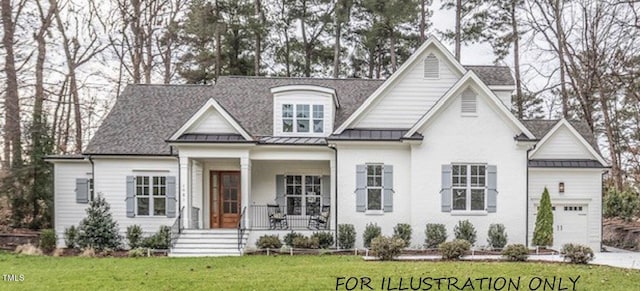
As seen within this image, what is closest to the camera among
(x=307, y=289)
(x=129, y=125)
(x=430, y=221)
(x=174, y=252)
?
(x=307, y=289)

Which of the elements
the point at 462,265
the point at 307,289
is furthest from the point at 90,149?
the point at 462,265

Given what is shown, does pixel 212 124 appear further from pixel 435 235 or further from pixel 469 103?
pixel 469 103

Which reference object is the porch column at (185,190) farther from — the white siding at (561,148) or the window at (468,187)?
the white siding at (561,148)

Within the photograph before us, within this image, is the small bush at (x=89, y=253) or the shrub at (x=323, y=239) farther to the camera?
the shrub at (x=323, y=239)

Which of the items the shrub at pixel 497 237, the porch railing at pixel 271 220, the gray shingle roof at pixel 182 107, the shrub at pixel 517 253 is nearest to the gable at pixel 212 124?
the gray shingle roof at pixel 182 107

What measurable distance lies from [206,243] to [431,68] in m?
9.41

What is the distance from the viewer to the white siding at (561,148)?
1823cm

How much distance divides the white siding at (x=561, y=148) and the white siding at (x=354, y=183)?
501 cm

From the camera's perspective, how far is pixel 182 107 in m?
20.5

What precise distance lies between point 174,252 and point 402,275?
7768mm

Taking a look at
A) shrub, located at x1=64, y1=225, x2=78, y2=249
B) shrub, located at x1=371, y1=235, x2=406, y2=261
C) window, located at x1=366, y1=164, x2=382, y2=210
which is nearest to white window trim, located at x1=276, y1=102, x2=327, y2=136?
window, located at x1=366, y1=164, x2=382, y2=210

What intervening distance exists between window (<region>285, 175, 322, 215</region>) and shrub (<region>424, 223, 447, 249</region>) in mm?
4150

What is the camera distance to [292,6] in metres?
30.8

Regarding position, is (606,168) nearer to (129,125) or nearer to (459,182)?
(459,182)
